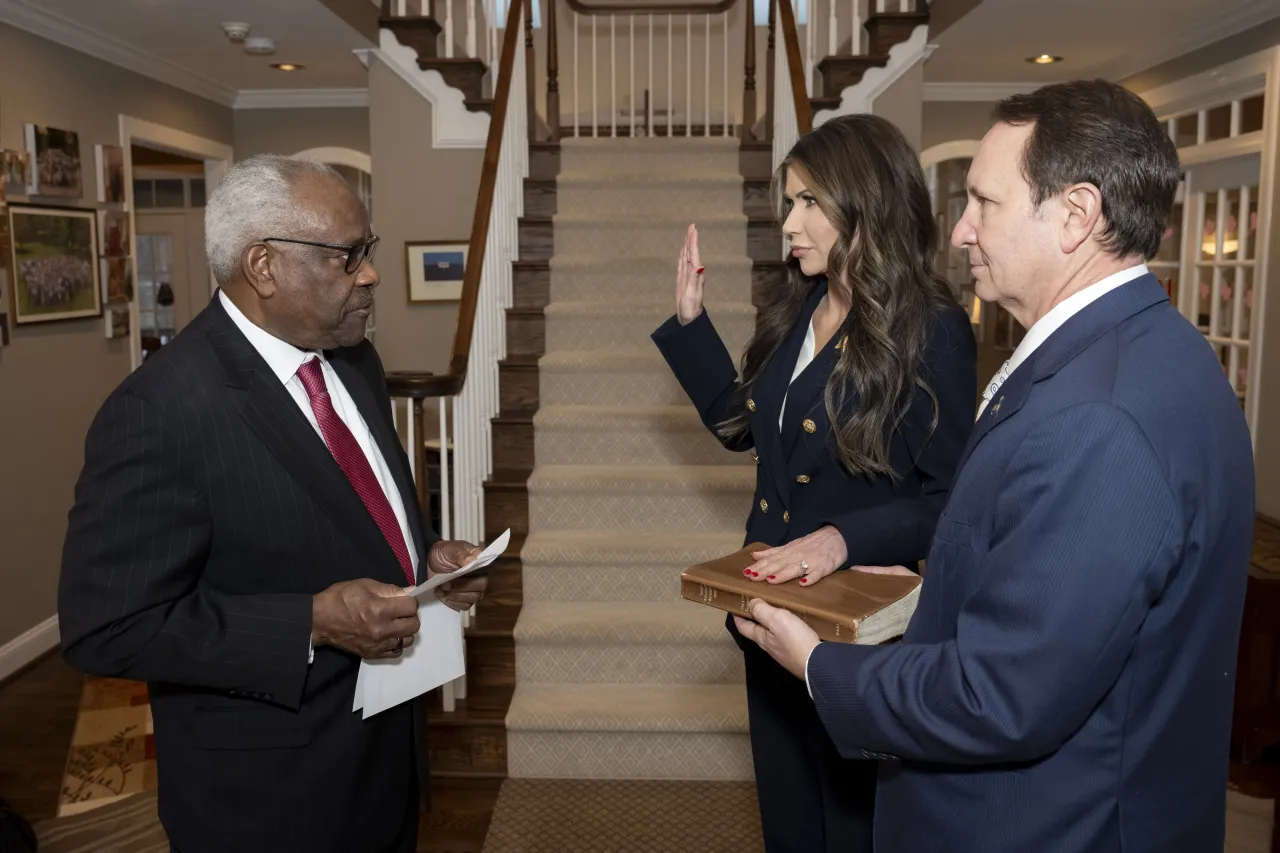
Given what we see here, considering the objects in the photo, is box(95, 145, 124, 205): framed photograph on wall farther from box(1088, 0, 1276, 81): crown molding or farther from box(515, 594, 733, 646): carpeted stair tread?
box(1088, 0, 1276, 81): crown molding

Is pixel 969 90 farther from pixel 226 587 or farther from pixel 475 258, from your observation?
pixel 226 587

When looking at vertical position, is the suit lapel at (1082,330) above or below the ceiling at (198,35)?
below

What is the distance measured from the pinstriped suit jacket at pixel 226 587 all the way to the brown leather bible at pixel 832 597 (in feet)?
1.68

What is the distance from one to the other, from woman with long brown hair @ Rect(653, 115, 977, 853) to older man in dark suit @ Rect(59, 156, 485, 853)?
2.15 ft

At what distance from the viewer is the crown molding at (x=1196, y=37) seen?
15.1ft

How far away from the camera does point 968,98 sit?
7281 millimetres

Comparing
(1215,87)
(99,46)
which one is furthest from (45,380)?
(1215,87)

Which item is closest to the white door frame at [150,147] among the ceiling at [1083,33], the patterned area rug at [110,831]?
the patterned area rug at [110,831]

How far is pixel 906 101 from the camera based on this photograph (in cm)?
515

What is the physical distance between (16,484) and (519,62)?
9.91 feet

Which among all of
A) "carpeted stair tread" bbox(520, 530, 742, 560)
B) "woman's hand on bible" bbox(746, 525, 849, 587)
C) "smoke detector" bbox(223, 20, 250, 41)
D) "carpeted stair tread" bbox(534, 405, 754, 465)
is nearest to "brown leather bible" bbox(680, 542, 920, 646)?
"woman's hand on bible" bbox(746, 525, 849, 587)

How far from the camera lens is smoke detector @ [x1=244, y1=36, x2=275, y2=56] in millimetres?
5168

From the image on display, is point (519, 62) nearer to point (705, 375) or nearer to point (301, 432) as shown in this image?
point (705, 375)

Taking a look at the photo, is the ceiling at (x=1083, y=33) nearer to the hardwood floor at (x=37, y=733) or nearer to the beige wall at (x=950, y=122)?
the beige wall at (x=950, y=122)
